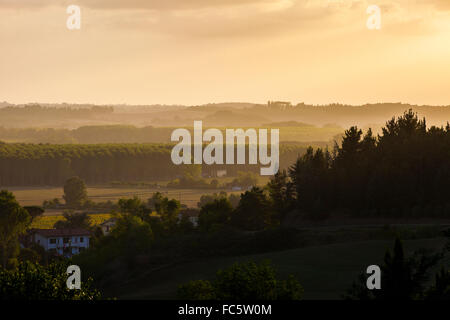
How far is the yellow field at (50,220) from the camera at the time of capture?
134775 millimetres

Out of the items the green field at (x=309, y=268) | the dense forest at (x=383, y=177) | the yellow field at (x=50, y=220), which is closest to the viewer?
the green field at (x=309, y=268)

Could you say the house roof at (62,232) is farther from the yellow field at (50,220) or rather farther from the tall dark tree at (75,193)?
the tall dark tree at (75,193)

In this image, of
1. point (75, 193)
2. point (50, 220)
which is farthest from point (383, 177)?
point (75, 193)

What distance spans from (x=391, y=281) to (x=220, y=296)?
7.91 m

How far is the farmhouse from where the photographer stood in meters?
112

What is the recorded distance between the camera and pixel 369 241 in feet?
221

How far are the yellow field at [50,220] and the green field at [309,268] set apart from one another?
6785cm

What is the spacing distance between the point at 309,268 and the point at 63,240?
203 ft

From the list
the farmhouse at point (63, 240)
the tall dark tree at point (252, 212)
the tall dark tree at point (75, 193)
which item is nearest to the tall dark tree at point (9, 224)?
the farmhouse at point (63, 240)

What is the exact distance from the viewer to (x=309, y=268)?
59344 millimetres

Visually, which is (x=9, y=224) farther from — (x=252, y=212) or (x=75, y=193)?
(x=75, y=193)

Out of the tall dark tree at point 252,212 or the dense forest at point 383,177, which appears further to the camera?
the tall dark tree at point 252,212
